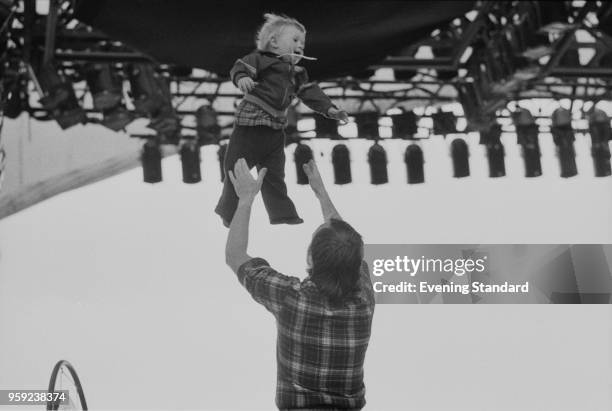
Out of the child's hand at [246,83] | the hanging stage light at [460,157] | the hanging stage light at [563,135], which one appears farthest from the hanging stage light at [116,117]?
the hanging stage light at [563,135]

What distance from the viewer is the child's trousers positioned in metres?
3.19

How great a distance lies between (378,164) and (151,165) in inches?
51.3

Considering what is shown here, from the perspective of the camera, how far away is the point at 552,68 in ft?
16.2

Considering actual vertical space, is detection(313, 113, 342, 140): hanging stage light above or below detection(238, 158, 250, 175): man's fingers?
above

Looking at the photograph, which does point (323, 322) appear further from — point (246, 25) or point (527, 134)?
point (527, 134)

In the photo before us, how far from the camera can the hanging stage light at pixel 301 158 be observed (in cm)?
Answer: 367

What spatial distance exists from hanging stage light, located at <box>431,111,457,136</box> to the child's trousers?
2297 mm

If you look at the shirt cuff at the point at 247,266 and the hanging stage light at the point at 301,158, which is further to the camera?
the hanging stage light at the point at 301,158

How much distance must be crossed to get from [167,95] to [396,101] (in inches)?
61.2

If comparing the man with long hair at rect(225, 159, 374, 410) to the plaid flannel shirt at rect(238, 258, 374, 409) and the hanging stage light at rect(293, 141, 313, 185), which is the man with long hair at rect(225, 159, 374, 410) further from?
the hanging stage light at rect(293, 141, 313, 185)

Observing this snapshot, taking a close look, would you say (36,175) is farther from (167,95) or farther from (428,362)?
(428,362)

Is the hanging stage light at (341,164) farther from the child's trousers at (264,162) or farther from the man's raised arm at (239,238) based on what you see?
the man's raised arm at (239,238)

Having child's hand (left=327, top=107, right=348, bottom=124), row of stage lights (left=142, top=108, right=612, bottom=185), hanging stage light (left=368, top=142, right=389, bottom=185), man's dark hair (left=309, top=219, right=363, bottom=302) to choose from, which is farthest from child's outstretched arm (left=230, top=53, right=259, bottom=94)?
hanging stage light (left=368, top=142, right=389, bottom=185)

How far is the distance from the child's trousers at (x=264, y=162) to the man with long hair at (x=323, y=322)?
102cm
